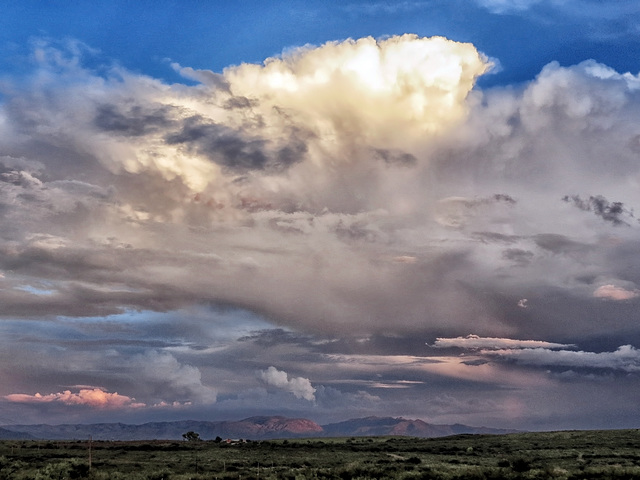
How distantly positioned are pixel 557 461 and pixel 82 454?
→ 271 ft

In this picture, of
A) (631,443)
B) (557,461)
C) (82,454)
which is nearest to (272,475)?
(557,461)

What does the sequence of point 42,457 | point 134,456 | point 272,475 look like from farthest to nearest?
point 134,456, point 42,457, point 272,475

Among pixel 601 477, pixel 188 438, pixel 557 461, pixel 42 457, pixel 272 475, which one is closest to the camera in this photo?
pixel 601 477

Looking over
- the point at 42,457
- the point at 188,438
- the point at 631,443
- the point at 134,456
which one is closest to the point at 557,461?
the point at 631,443

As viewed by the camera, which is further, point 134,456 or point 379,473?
point 134,456

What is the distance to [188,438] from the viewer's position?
195 meters

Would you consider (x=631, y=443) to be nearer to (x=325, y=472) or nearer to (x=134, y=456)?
(x=325, y=472)

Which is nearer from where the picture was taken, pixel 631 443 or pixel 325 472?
pixel 325 472

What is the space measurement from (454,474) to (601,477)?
586 inches

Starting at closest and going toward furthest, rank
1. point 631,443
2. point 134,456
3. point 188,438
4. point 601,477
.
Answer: point 601,477 → point 134,456 → point 631,443 → point 188,438

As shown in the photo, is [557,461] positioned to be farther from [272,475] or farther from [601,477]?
[272,475]

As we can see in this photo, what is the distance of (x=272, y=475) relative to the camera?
225ft

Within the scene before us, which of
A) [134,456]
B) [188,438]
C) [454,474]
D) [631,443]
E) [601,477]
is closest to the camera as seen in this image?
[601,477]

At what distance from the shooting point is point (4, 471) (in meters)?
71.6
